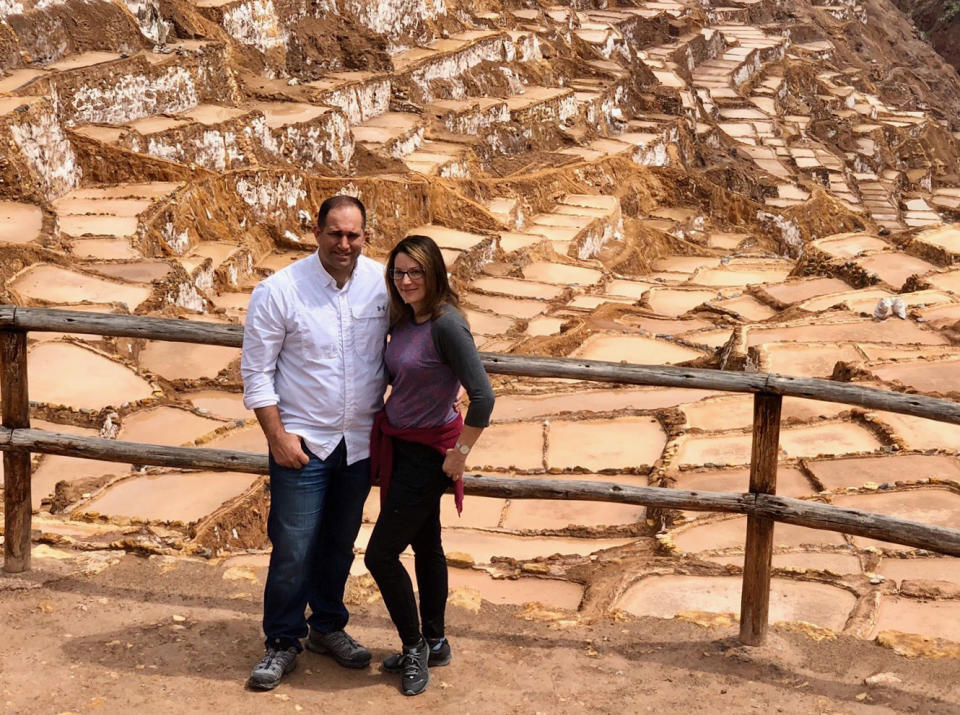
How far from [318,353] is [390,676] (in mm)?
1269

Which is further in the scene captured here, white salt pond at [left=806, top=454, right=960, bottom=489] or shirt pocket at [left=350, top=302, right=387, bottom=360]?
white salt pond at [left=806, top=454, right=960, bottom=489]

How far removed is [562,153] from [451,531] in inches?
854

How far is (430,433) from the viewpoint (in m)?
4.31

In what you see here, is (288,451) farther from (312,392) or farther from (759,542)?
(759,542)

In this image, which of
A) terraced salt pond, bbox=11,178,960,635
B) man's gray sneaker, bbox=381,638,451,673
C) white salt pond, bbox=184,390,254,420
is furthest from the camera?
white salt pond, bbox=184,390,254,420

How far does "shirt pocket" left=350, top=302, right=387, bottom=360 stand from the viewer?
439 centimetres

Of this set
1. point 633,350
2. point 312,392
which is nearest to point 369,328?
point 312,392

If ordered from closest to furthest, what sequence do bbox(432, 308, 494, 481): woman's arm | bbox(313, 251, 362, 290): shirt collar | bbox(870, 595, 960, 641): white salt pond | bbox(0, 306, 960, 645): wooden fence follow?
bbox(432, 308, 494, 481): woman's arm
bbox(313, 251, 362, 290): shirt collar
bbox(0, 306, 960, 645): wooden fence
bbox(870, 595, 960, 641): white salt pond

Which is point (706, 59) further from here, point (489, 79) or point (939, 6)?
point (939, 6)

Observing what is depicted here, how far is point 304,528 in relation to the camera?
446 cm

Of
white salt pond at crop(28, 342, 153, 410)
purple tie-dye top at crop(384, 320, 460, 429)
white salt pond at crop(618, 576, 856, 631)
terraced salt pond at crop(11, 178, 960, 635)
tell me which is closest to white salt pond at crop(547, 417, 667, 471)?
terraced salt pond at crop(11, 178, 960, 635)

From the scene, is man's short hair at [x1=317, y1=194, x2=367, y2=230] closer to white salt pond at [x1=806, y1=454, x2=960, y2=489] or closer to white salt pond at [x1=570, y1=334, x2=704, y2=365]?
white salt pond at [x1=806, y1=454, x2=960, y2=489]

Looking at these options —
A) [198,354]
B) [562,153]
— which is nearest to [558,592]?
[198,354]

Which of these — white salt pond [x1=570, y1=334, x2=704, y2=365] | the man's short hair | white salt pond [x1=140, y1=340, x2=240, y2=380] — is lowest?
white salt pond [x1=140, y1=340, x2=240, y2=380]
